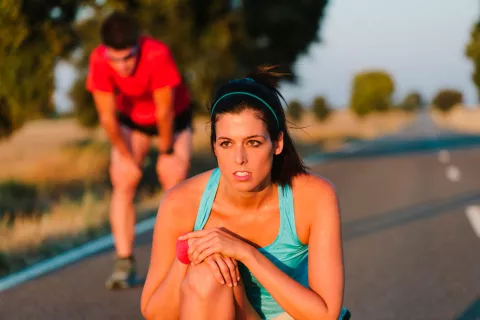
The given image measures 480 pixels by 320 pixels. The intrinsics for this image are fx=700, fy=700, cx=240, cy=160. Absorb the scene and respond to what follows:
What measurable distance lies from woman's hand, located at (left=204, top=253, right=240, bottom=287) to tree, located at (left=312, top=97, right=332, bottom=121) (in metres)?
48.8

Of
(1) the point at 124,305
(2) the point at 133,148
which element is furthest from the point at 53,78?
(1) the point at 124,305

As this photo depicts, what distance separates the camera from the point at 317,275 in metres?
2.71

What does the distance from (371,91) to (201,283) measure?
10604cm

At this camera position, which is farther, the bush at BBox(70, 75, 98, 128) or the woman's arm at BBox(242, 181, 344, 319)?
the bush at BBox(70, 75, 98, 128)

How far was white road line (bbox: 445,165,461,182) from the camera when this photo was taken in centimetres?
1387

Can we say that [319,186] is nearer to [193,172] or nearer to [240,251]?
[240,251]

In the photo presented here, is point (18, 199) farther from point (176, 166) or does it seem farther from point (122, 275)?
point (176, 166)

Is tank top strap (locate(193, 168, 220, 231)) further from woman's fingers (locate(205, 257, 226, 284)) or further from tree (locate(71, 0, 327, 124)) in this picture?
tree (locate(71, 0, 327, 124))

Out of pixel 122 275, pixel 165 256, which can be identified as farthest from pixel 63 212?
pixel 165 256

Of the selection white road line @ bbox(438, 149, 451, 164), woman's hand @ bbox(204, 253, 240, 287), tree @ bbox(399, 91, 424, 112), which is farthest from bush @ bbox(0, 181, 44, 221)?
tree @ bbox(399, 91, 424, 112)

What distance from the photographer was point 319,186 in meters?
2.87

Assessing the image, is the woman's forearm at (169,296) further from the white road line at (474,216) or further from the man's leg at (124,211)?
the white road line at (474,216)

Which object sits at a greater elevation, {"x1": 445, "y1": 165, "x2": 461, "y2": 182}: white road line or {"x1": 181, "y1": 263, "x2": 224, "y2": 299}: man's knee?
{"x1": 181, "y1": 263, "x2": 224, "y2": 299}: man's knee

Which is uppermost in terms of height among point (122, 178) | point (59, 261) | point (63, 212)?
point (122, 178)
